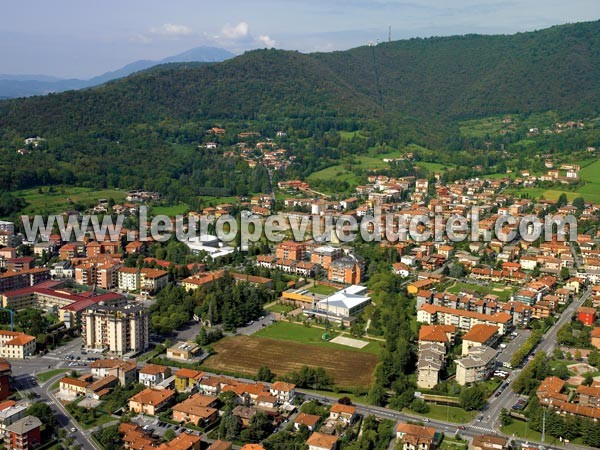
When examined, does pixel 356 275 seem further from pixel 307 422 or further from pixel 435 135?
pixel 435 135

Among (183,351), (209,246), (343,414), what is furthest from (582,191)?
(343,414)

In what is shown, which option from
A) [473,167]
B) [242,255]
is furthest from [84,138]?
[473,167]

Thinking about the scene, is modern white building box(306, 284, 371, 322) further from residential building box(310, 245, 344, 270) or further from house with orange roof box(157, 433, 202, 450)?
house with orange roof box(157, 433, 202, 450)

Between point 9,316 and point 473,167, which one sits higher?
point 473,167

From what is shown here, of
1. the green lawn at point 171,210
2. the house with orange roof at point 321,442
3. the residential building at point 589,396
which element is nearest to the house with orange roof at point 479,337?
the residential building at point 589,396

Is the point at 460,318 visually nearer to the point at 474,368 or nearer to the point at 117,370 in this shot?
the point at 474,368
